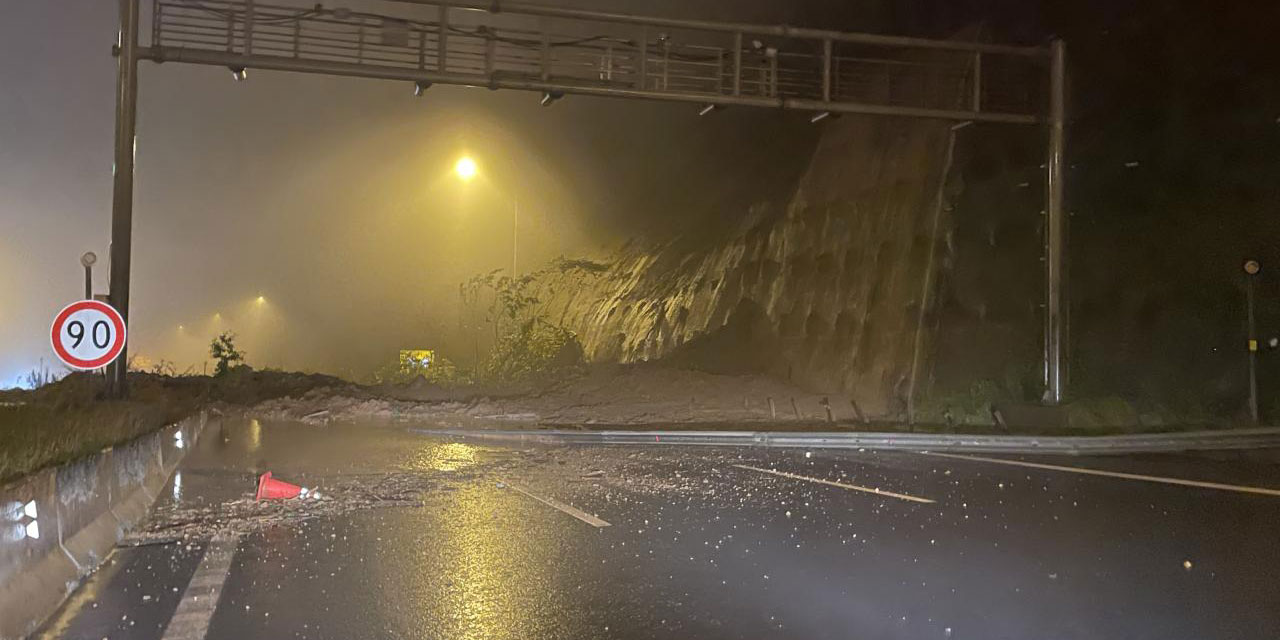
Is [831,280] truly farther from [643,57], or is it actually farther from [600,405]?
[643,57]

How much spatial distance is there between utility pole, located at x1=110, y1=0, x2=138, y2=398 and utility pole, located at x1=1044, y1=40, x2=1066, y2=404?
17.3 metres

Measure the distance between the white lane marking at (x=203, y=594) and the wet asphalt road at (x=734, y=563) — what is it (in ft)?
0.17

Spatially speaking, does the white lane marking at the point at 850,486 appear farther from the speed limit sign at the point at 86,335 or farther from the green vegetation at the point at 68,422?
the speed limit sign at the point at 86,335

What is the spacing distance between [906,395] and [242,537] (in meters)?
18.9

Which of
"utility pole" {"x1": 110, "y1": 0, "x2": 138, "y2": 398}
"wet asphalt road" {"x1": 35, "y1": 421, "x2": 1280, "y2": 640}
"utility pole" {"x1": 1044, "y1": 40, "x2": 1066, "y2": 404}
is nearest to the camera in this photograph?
"wet asphalt road" {"x1": 35, "y1": 421, "x2": 1280, "y2": 640}

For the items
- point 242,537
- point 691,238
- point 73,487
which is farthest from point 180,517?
point 691,238

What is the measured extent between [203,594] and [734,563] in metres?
3.81

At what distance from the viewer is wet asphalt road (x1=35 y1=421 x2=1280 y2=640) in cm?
571

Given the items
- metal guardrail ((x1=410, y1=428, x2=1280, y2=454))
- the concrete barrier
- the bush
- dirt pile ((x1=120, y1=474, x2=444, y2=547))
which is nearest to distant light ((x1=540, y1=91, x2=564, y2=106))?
metal guardrail ((x1=410, y1=428, x2=1280, y2=454))

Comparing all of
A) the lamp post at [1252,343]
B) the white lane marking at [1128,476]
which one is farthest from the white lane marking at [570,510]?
the lamp post at [1252,343]

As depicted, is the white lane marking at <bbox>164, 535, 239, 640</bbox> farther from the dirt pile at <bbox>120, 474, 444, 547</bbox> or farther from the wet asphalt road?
the dirt pile at <bbox>120, 474, 444, 547</bbox>

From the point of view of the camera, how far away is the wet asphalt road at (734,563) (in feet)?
18.7

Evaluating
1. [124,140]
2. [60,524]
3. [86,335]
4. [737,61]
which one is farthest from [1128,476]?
[124,140]

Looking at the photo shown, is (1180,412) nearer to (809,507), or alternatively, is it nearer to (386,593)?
(809,507)
